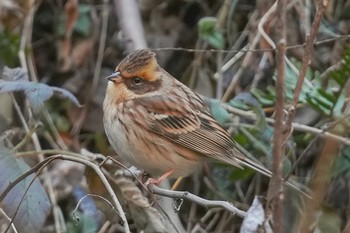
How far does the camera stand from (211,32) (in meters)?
4.85

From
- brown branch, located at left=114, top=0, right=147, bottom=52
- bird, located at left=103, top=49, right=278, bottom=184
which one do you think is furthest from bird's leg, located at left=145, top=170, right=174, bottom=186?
brown branch, located at left=114, top=0, right=147, bottom=52

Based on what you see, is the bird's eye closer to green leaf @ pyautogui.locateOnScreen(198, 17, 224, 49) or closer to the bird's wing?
the bird's wing

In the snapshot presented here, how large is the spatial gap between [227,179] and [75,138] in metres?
1.00

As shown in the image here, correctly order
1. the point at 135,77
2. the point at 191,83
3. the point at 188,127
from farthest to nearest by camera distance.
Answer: the point at 191,83 < the point at 188,127 < the point at 135,77

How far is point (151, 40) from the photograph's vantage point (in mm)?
5289

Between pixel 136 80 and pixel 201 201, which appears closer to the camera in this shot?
pixel 201 201

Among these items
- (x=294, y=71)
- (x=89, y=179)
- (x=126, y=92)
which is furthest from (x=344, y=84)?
(x=89, y=179)

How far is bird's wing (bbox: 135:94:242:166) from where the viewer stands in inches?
158

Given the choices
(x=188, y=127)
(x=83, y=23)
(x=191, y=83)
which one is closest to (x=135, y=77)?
(x=188, y=127)

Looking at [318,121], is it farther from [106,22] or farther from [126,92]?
[106,22]

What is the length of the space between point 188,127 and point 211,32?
0.90m

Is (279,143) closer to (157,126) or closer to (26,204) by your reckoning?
(26,204)

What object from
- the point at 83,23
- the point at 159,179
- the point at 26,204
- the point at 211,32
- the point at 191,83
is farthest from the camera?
the point at 83,23

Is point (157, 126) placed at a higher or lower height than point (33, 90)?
lower
